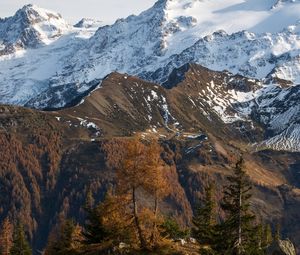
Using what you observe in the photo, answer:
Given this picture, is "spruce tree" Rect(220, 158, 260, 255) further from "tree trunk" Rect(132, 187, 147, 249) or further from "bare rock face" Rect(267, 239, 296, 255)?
"tree trunk" Rect(132, 187, 147, 249)

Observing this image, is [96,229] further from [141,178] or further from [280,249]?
[280,249]

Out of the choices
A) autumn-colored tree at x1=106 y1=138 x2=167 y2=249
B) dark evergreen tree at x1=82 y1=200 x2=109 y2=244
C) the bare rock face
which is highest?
autumn-colored tree at x1=106 y1=138 x2=167 y2=249

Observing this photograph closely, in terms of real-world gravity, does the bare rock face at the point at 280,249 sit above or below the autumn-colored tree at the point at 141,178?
below

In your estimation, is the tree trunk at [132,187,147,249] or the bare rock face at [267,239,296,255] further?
the bare rock face at [267,239,296,255]

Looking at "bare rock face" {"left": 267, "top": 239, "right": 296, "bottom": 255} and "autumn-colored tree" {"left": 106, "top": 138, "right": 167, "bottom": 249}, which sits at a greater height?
"autumn-colored tree" {"left": 106, "top": 138, "right": 167, "bottom": 249}

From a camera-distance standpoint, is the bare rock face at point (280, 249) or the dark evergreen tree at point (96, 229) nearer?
the dark evergreen tree at point (96, 229)

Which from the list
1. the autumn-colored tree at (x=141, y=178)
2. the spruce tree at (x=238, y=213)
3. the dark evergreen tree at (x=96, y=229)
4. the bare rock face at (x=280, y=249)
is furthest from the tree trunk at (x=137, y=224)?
the bare rock face at (x=280, y=249)

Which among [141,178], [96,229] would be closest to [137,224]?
[141,178]

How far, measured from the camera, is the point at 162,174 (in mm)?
67312

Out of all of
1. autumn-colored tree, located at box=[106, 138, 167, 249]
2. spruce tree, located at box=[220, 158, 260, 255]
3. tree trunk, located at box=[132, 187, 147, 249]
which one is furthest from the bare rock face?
tree trunk, located at box=[132, 187, 147, 249]

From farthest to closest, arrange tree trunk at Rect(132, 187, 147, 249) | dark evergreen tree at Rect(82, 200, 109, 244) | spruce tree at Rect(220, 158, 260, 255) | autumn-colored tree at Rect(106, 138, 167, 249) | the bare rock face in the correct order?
the bare rock face → dark evergreen tree at Rect(82, 200, 109, 244) → tree trunk at Rect(132, 187, 147, 249) → autumn-colored tree at Rect(106, 138, 167, 249) → spruce tree at Rect(220, 158, 260, 255)

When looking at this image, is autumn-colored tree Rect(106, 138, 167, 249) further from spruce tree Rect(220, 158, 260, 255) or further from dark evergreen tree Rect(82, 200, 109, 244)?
spruce tree Rect(220, 158, 260, 255)

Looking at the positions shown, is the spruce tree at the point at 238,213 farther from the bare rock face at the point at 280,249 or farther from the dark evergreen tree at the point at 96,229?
the dark evergreen tree at the point at 96,229

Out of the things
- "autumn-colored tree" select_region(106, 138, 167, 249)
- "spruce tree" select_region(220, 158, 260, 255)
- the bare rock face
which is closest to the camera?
"spruce tree" select_region(220, 158, 260, 255)
